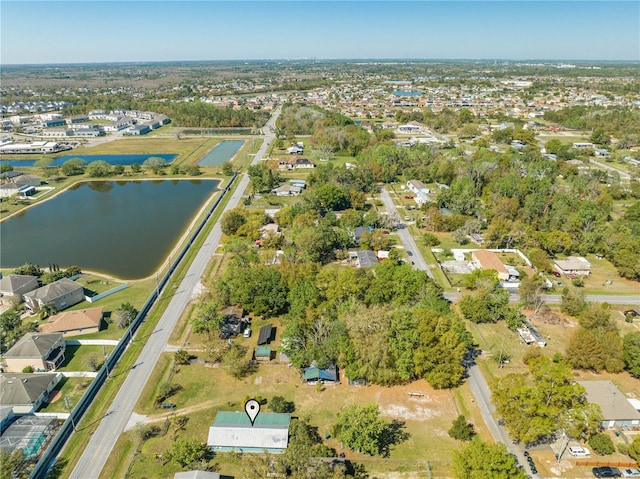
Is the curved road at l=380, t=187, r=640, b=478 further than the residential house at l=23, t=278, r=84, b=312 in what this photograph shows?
No

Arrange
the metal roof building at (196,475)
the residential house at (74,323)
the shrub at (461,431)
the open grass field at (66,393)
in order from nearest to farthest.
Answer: the metal roof building at (196,475) < the shrub at (461,431) < the open grass field at (66,393) < the residential house at (74,323)

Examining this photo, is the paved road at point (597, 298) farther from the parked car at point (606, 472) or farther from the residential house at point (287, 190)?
the residential house at point (287, 190)

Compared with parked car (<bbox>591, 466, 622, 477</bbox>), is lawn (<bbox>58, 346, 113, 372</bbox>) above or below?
above

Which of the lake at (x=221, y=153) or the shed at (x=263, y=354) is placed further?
the lake at (x=221, y=153)

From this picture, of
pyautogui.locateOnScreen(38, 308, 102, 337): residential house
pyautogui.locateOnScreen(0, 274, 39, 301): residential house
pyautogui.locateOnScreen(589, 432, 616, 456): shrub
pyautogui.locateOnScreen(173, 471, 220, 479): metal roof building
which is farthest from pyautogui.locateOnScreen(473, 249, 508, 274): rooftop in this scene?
pyautogui.locateOnScreen(0, 274, 39, 301): residential house

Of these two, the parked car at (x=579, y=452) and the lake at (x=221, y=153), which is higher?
the lake at (x=221, y=153)

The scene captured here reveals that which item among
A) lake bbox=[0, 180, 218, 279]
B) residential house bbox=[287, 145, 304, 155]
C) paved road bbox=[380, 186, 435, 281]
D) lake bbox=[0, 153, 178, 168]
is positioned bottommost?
paved road bbox=[380, 186, 435, 281]

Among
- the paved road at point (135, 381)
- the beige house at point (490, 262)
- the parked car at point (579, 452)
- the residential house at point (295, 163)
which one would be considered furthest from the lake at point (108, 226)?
the parked car at point (579, 452)

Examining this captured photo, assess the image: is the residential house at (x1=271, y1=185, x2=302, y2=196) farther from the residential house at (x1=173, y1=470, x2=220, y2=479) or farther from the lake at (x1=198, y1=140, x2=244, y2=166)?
the residential house at (x1=173, y1=470, x2=220, y2=479)
